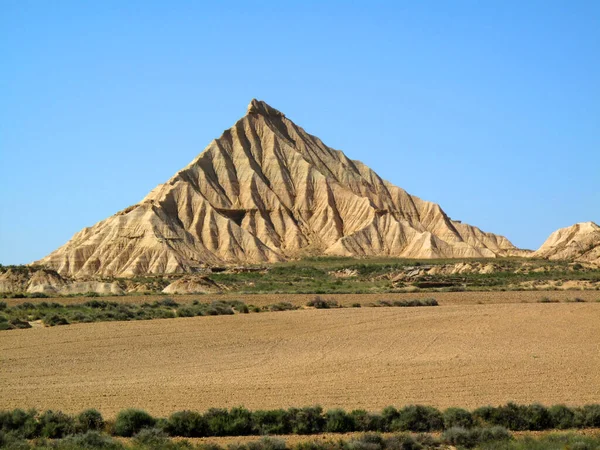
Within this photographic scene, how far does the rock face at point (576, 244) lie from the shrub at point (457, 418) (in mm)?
79144

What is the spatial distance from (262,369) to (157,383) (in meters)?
3.61

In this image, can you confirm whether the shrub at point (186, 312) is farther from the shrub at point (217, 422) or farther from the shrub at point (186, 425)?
the shrub at point (186, 425)

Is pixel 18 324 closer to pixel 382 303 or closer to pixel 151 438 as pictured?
pixel 382 303

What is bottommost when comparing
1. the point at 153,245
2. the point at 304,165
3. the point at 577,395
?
the point at 577,395

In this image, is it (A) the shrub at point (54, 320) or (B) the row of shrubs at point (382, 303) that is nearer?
(A) the shrub at point (54, 320)

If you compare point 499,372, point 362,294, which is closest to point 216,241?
point 362,294

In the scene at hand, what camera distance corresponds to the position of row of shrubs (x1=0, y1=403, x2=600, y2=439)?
1689cm

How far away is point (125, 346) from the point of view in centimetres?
2942

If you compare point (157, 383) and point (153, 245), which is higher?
point (153, 245)

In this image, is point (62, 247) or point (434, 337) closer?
point (434, 337)

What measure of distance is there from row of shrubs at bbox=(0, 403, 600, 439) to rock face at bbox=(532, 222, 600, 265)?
78388 mm

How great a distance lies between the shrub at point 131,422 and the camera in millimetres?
16844

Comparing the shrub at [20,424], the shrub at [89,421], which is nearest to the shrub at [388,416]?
the shrub at [89,421]

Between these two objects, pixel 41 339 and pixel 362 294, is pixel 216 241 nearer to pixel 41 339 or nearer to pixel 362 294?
pixel 362 294
